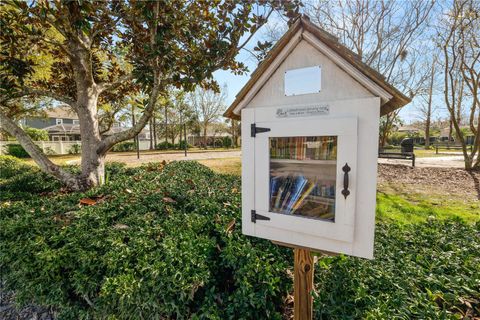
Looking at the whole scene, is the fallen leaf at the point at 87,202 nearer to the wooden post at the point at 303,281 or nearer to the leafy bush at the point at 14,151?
the wooden post at the point at 303,281

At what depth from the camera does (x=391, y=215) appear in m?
4.95

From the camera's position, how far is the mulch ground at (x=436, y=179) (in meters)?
7.26

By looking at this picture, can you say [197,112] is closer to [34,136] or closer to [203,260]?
[34,136]

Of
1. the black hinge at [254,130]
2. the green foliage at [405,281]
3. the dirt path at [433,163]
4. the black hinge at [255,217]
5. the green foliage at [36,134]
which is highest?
the green foliage at [36,134]

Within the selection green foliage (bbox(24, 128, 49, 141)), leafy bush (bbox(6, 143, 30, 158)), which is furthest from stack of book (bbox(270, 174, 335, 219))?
green foliage (bbox(24, 128, 49, 141))

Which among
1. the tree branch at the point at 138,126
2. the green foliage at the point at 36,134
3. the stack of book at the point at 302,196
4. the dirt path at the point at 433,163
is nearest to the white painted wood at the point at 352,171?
the stack of book at the point at 302,196

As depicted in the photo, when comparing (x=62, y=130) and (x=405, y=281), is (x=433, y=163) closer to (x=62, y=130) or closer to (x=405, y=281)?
(x=405, y=281)

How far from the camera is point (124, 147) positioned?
28875mm

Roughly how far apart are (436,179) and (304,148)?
9.92 metres

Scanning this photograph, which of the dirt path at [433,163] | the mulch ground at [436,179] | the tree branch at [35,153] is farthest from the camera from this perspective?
the dirt path at [433,163]

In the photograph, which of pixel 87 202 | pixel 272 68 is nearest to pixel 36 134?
pixel 87 202

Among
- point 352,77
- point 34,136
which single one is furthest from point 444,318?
point 34,136

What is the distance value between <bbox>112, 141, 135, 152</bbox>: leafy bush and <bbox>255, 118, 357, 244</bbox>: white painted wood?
98.7ft

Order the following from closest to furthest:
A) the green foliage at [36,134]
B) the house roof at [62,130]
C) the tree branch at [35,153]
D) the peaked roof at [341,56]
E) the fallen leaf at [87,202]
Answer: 1. the peaked roof at [341,56]
2. the fallen leaf at [87,202]
3. the tree branch at [35,153]
4. the green foliage at [36,134]
5. the house roof at [62,130]
